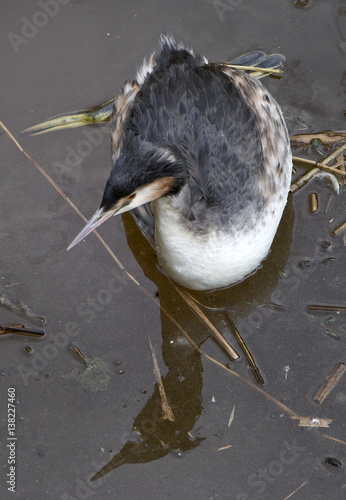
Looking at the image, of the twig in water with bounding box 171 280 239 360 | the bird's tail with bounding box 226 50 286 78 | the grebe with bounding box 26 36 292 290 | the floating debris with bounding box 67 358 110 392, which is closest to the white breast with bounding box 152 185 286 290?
the grebe with bounding box 26 36 292 290

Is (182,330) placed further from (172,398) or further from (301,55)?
(301,55)

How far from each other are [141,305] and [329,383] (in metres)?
1.21

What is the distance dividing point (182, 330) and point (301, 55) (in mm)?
2427

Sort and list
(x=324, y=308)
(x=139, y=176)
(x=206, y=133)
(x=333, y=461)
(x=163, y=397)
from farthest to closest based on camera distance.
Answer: (x=324, y=308) < (x=163, y=397) < (x=206, y=133) < (x=333, y=461) < (x=139, y=176)

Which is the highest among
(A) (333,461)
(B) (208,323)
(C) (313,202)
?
(B) (208,323)

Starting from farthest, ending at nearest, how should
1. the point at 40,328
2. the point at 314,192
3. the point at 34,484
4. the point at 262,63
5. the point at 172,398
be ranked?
the point at 262,63 < the point at 314,192 < the point at 40,328 < the point at 172,398 < the point at 34,484

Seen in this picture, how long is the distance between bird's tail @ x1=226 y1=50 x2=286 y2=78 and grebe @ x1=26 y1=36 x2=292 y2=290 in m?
0.82

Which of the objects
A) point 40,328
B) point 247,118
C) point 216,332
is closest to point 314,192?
point 247,118

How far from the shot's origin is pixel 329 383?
3787mm

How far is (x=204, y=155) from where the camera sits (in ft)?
11.9

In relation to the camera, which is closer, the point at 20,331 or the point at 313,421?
the point at 313,421

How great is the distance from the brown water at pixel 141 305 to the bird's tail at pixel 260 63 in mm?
109

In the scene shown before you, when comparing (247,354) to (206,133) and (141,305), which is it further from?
(206,133)

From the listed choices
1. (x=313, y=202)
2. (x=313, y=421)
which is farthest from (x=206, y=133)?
(x=313, y=421)
